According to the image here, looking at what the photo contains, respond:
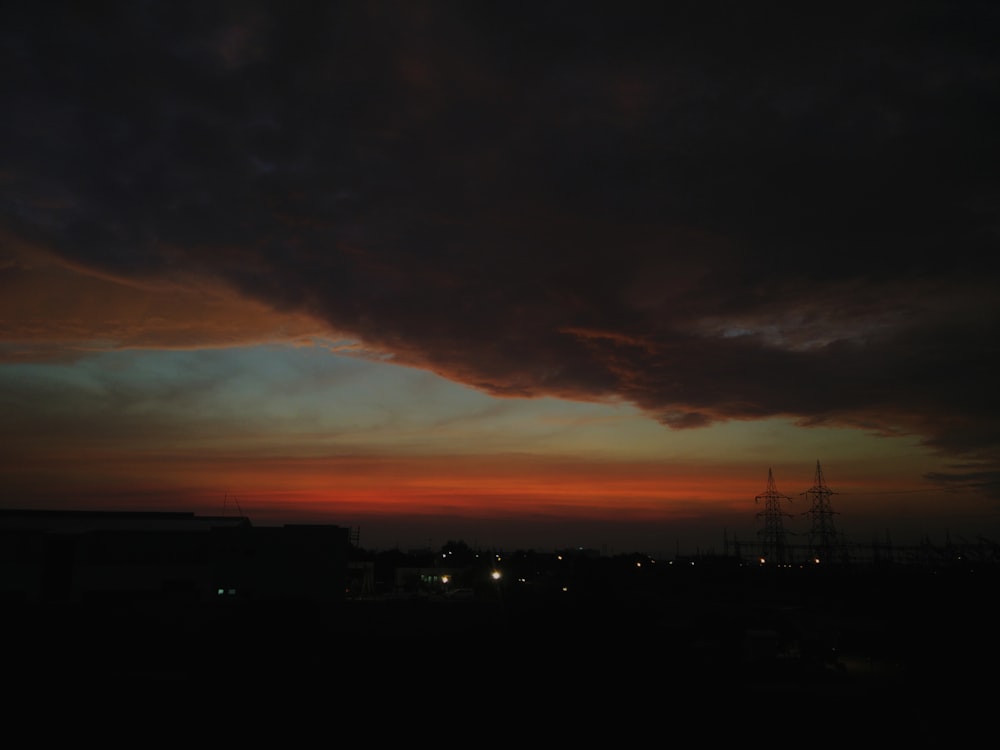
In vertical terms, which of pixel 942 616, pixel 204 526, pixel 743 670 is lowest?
pixel 743 670

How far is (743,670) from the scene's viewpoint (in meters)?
24.5

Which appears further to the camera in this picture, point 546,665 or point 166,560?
point 166,560

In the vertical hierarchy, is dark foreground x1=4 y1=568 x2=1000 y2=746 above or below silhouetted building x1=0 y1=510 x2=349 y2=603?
below

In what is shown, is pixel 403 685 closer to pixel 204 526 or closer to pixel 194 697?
pixel 194 697

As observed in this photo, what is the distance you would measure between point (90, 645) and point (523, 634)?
51.2ft

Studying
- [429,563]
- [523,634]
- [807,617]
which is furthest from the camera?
[429,563]

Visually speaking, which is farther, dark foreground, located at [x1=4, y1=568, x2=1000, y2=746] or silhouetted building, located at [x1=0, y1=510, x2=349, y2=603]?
silhouetted building, located at [x1=0, y1=510, x2=349, y2=603]

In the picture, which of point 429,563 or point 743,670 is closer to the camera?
point 743,670

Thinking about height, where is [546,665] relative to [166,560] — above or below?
below

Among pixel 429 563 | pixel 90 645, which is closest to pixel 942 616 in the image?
pixel 90 645

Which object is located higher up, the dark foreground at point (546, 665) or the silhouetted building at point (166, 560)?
the silhouetted building at point (166, 560)

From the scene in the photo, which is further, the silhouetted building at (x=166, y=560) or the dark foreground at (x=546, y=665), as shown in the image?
the silhouetted building at (x=166, y=560)

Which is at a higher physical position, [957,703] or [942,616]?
[942,616]

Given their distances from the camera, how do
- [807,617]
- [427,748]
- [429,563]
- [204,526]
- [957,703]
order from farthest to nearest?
[429,563] → [204,526] → [807,617] → [957,703] → [427,748]
